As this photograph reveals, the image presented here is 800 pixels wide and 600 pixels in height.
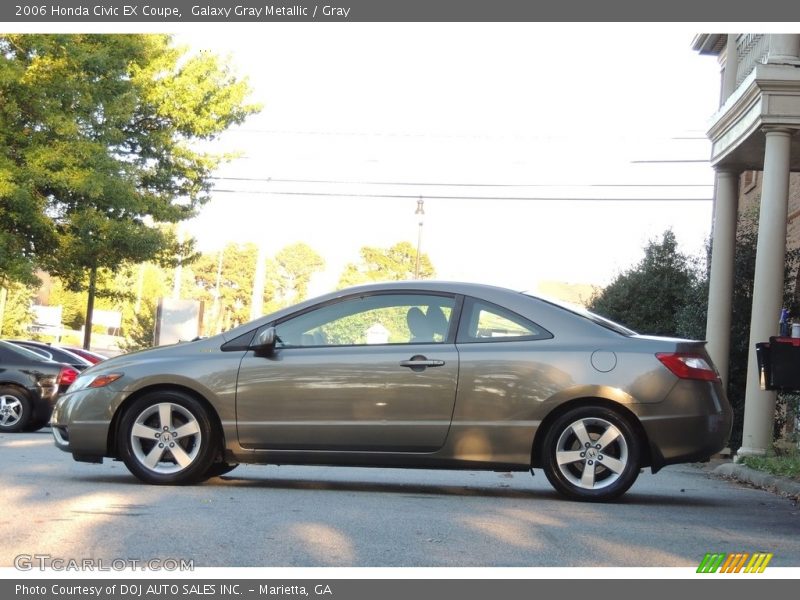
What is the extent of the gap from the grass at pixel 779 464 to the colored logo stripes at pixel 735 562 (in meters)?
4.43

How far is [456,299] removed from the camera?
856 cm

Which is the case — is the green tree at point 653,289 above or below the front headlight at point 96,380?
above

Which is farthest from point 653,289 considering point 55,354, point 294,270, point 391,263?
point 294,270

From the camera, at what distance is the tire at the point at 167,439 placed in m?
8.47

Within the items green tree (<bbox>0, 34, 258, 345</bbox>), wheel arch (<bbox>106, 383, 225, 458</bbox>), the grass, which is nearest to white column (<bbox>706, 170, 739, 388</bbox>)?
the grass

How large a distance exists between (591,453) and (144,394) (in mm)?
3268

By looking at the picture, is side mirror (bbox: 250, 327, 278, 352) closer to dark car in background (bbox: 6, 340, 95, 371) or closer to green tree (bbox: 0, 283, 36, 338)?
dark car in background (bbox: 6, 340, 95, 371)

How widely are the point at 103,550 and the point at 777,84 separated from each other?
968cm

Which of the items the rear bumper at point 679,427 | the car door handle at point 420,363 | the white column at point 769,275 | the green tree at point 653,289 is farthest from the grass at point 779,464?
the green tree at point 653,289

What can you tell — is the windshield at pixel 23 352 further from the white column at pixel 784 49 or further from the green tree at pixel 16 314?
the green tree at pixel 16 314

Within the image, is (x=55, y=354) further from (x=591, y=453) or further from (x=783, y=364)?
(x=783, y=364)

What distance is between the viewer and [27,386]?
1656cm

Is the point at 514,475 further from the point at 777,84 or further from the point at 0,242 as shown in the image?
the point at 0,242
